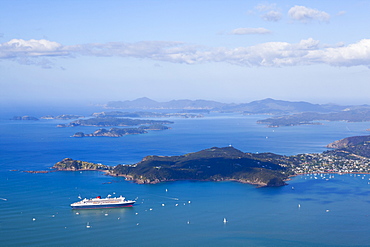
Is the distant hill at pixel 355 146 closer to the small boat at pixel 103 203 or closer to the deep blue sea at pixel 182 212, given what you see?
the deep blue sea at pixel 182 212

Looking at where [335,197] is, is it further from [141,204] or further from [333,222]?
[141,204]

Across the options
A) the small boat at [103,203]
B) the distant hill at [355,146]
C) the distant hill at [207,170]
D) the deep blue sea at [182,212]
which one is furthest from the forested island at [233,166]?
the small boat at [103,203]

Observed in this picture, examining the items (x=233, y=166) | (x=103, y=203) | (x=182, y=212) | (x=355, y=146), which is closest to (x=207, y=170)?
(x=233, y=166)

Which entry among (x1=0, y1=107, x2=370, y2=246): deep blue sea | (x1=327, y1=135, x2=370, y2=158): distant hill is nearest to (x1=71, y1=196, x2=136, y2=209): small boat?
(x1=0, y1=107, x2=370, y2=246): deep blue sea

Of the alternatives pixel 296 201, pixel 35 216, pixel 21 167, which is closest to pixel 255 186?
pixel 296 201

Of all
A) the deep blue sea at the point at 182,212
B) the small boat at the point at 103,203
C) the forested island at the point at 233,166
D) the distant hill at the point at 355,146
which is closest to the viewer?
the deep blue sea at the point at 182,212

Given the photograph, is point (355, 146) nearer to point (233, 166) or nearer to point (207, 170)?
point (233, 166)
